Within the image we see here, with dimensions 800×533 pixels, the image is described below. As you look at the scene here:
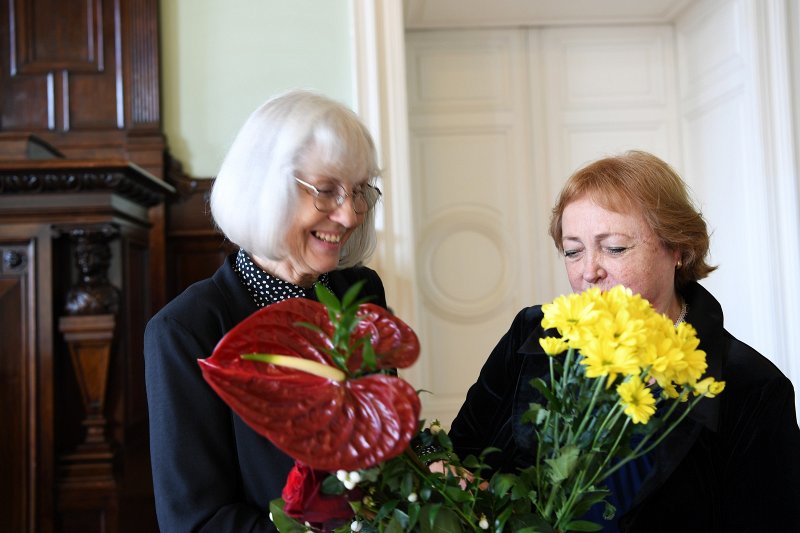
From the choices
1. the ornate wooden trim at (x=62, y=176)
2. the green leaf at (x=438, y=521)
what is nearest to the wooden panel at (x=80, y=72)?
the ornate wooden trim at (x=62, y=176)

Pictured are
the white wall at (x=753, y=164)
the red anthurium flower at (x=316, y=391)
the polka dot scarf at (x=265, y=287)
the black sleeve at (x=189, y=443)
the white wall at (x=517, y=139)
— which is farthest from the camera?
the white wall at (x=517, y=139)

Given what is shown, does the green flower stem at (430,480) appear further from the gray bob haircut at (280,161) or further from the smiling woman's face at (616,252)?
the smiling woman's face at (616,252)

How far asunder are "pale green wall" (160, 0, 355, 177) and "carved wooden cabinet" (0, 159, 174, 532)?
86 cm

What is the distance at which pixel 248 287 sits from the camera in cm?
114

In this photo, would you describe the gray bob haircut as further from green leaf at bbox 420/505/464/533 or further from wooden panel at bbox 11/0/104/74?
wooden panel at bbox 11/0/104/74

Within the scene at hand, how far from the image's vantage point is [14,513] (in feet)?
6.97

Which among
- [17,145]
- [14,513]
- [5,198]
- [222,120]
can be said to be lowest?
[14,513]

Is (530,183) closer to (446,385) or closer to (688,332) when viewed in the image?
(446,385)

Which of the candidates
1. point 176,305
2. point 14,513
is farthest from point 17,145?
point 176,305

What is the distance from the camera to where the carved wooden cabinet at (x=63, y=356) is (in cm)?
212

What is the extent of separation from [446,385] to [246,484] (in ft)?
8.77

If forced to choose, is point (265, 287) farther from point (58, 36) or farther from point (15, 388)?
point (58, 36)

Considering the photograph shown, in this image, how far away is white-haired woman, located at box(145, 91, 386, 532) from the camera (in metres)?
0.96

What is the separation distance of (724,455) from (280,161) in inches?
32.4
